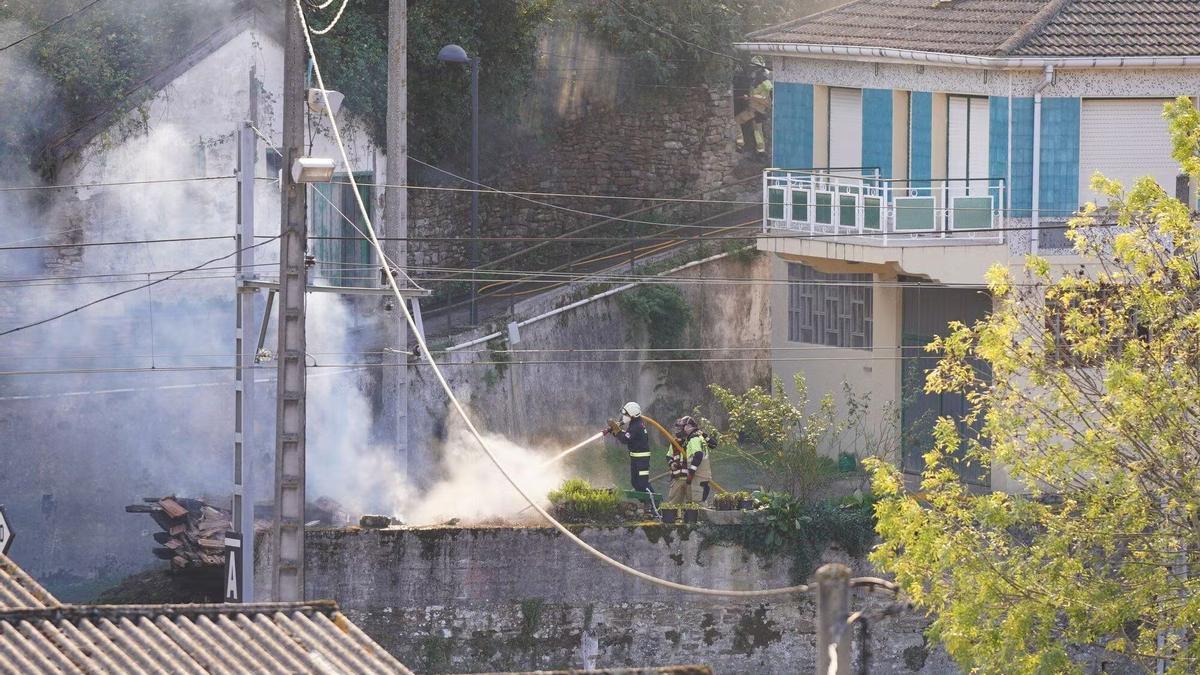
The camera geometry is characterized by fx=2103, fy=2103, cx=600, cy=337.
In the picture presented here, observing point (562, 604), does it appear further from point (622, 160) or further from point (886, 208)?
point (622, 160)

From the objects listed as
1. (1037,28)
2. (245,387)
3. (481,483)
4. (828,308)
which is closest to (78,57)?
(481,483)

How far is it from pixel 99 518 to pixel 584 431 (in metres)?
7.36

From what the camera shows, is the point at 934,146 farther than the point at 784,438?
Yes

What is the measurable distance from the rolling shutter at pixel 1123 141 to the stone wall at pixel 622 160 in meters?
10.1

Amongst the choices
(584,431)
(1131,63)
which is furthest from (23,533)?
(1131,63)

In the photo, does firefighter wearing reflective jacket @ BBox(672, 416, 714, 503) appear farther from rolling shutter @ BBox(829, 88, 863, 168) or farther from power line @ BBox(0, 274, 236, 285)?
power line @ BBox(0, 274, 236, 285)

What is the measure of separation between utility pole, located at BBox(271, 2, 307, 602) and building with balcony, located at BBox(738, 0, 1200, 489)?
11572 millimetres

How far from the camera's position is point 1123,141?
A: 26.9 meters

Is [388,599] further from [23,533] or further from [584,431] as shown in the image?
[584,431]

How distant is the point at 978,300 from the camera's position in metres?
28.1

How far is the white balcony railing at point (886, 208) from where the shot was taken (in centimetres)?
2684

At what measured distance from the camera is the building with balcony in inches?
1049

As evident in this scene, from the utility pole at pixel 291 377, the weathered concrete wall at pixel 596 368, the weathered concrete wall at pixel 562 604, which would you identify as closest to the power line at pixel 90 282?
the weathered concrete wall at pixel 596 368

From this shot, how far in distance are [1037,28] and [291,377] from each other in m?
13.6
